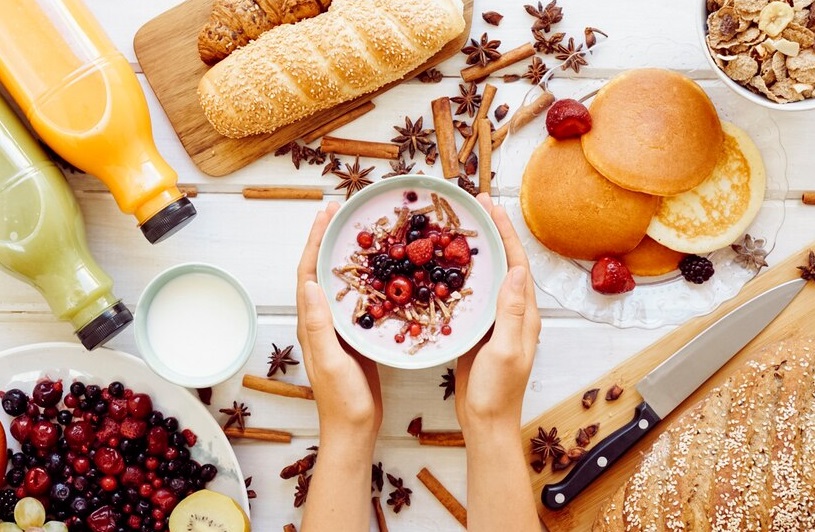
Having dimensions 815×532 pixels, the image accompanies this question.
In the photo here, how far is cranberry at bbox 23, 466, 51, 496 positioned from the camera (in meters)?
1.46

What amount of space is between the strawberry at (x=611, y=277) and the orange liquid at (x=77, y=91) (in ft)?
3.05

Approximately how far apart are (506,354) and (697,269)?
52 centimetres

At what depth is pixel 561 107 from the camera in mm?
1476

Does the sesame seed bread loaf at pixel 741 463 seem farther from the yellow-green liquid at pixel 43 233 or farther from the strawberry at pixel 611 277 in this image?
the yellow-green liquid at pixel 43 233

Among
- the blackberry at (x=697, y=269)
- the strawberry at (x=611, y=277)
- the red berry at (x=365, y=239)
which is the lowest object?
the blackberry at (x=697, y=269)

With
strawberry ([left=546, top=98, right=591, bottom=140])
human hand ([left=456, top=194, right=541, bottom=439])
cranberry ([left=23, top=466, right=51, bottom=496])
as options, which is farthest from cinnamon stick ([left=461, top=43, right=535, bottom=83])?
cranberry ([left=23, top=466, right=51, bottom=496])

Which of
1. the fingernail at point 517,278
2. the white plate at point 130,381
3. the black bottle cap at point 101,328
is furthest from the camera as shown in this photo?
the white plate at point 130,381

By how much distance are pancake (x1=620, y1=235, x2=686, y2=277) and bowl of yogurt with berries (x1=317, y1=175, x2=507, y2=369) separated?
1.15 ft

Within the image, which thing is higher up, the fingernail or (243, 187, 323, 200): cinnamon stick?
(243, 187, 323, 200): cinnamon stick

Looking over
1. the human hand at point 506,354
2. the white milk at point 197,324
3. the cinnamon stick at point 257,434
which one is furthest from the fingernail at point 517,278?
the cinnamon stick at point 257,434

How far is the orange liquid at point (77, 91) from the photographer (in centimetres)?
135

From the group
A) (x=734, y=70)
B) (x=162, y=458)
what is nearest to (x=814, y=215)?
(x=734, y=70)

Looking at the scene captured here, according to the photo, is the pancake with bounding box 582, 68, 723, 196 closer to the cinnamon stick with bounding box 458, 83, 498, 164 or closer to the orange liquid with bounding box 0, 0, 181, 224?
the cinnamon stick with bounding box 458, 83, 498, 164

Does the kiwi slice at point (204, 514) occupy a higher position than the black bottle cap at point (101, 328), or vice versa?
the black bottle cap at point (101, 328)
